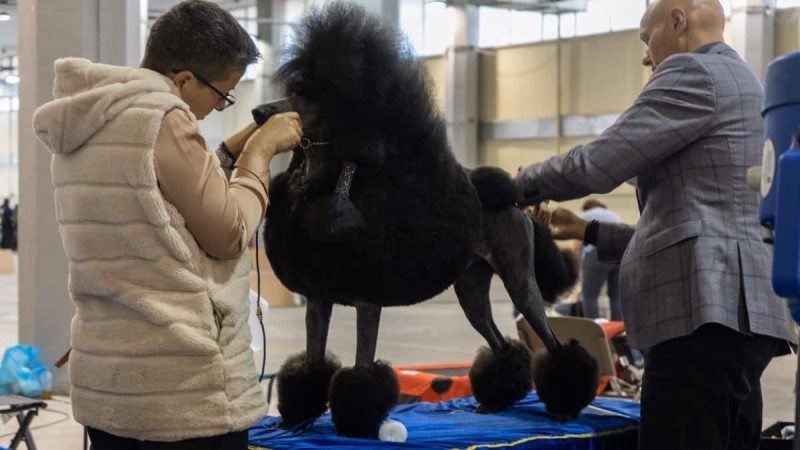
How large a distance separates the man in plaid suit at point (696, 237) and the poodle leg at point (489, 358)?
851mm

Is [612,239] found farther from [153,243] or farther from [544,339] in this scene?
[153,243]

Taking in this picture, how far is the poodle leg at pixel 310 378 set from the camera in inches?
101

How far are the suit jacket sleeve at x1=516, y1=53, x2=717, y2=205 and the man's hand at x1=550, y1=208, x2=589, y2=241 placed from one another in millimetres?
298

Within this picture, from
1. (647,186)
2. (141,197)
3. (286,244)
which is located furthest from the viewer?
(286,244)

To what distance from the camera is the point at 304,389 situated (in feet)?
8.42

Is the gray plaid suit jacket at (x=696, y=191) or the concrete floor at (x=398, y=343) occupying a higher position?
the gray plaid suit jacket at (x=696, y=191)

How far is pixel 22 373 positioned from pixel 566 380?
3136 mm

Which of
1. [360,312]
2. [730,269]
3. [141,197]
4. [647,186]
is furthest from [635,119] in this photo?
[141,197]

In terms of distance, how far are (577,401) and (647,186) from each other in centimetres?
93

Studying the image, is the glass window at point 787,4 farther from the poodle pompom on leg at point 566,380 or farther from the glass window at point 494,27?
the poodle pompom on leg at point 566,380

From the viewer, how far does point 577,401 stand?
2875 millimetres

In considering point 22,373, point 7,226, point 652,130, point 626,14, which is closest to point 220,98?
point 652,130

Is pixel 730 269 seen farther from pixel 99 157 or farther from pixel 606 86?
pixel 606 86

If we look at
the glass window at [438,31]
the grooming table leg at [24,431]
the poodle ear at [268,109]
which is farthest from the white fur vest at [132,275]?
the glass window at [438,31]
